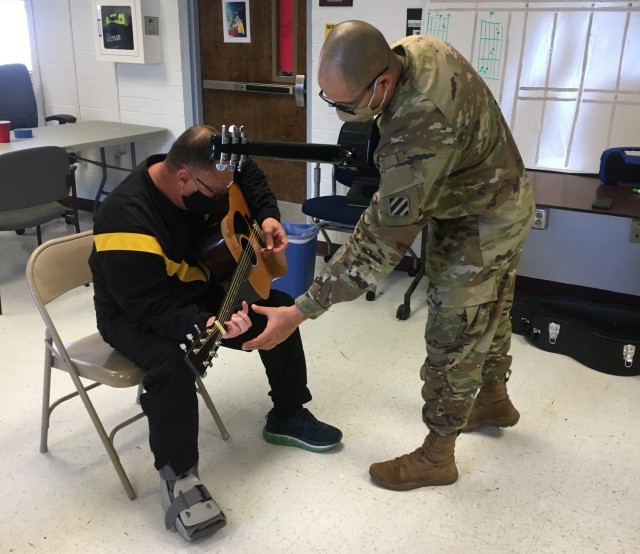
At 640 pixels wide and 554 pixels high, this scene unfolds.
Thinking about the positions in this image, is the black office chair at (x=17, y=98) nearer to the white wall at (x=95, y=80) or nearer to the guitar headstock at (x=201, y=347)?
the white wall at (x=95, y=80)

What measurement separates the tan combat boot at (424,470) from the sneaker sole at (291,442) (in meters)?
0.23

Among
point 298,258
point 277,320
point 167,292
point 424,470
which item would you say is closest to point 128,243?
point 167,292

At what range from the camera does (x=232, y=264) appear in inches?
77.1

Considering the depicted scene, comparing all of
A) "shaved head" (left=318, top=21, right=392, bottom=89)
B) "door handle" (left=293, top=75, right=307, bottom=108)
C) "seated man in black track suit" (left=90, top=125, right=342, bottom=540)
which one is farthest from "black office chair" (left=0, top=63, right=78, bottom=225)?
"shaved head" (left=318, top=21, right=392, bottom=89)

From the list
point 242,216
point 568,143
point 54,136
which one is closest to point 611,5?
point 568,143

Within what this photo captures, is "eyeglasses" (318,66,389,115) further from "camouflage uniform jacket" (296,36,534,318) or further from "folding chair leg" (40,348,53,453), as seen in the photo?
"folding chair leg" (40,348,53,453)

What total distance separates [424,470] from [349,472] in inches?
10.1

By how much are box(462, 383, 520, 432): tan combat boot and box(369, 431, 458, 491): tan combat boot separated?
29 centimetres

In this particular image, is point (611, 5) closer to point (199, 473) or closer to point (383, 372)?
point (383, 372)

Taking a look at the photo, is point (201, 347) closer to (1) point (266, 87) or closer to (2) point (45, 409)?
(2) point (45, 409)

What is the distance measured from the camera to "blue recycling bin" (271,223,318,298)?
3.22 meters

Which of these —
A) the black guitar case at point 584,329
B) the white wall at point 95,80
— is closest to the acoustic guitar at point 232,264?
the black guitar case at point 584,329

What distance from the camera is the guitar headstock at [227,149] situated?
5.70 ft

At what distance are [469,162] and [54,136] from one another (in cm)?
327
